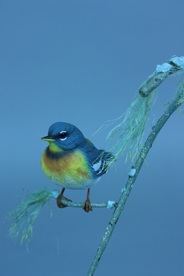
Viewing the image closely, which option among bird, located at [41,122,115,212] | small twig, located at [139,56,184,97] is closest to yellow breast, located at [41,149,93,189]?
bird, located at [41,122,115,212]

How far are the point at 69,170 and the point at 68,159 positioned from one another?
0.03 metres

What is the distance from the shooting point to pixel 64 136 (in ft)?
3.27

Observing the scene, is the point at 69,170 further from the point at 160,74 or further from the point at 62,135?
the point at 160,74

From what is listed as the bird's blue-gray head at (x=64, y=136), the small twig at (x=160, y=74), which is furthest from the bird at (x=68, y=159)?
the small twig at (x=160, y=74)

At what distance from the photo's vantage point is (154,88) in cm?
88

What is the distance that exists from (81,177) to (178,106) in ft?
1.09

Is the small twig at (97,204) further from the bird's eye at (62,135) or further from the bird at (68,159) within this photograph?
the bird's eye at (62,135)

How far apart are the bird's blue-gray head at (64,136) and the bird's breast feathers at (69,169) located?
1.0 inches

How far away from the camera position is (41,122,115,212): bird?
39.1 inches

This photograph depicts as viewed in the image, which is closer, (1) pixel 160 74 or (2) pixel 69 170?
Result: (1) pixel 160 74

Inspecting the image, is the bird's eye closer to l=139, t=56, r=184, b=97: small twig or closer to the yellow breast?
the yellow breast

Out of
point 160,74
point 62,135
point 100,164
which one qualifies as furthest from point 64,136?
point 160,74

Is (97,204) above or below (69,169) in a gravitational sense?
below

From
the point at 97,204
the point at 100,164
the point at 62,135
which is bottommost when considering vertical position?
the point at 97,204
